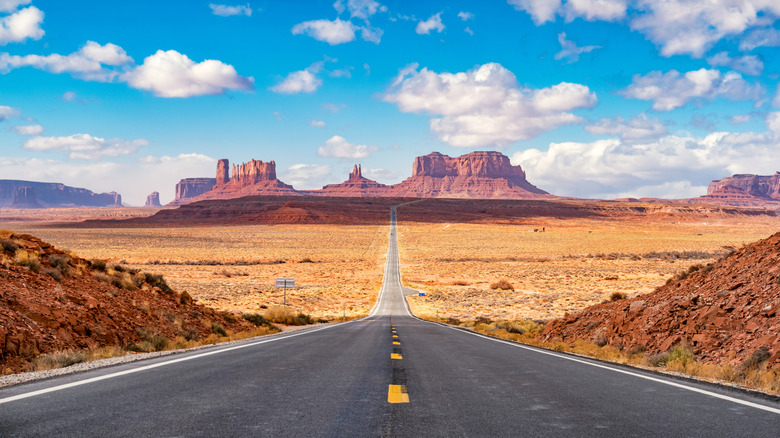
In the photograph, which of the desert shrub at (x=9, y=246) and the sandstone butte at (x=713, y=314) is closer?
the sandstone butte at (x=713, y=314)

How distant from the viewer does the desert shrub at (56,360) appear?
8.61 m

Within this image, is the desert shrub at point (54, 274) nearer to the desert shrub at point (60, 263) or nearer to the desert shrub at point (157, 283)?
the desert shrub at point (60, 263)

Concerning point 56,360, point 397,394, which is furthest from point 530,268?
point 397,394

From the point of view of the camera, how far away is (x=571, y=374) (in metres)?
8.27

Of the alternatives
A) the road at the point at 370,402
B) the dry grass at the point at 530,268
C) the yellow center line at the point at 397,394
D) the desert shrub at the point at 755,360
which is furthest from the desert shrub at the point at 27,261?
the dry grass at the point at 530,268

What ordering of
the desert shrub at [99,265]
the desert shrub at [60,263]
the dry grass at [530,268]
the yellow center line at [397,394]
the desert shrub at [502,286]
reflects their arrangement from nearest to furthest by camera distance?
the yellow center line at [397,394] → the desert shrub at [60,263] → the desert shrub at [99,265] → the dry grass at [530,268] → the desert shrub at [502,286]

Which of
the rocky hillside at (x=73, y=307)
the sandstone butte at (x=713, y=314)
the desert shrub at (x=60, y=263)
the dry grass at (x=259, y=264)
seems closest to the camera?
the rocky hillside at (x=73, y=307)

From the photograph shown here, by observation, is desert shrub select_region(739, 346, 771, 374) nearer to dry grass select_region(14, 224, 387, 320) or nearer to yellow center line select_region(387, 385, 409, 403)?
yellow center line select_region(387, 385, 409, 403)

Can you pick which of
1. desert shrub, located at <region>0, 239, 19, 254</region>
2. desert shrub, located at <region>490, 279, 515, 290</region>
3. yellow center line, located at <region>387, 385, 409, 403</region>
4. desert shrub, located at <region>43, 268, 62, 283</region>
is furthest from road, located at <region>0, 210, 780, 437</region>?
desert shrub, located at <region>490, 279, 515, 290</region>

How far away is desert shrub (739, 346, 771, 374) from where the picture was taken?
838 centimetres

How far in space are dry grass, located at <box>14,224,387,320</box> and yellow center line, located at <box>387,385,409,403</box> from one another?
12.9 metres

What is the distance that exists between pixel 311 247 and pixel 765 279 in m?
93.2

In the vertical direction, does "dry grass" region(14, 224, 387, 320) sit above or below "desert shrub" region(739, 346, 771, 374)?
below

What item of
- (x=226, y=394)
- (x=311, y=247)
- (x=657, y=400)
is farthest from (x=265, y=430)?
(x=311, y=247)
